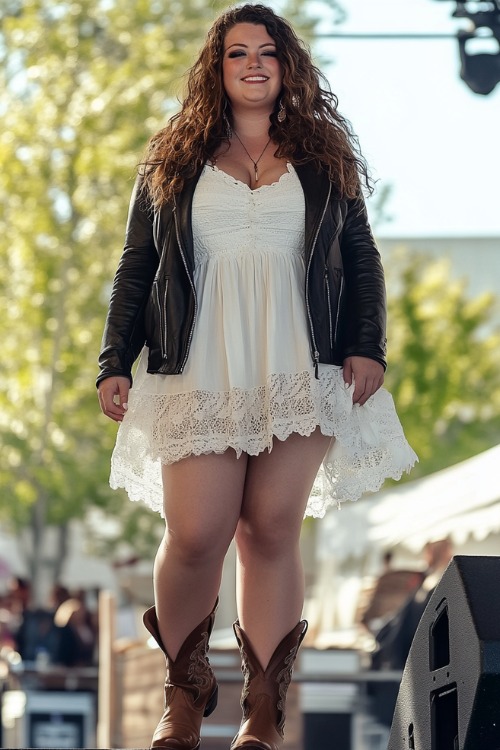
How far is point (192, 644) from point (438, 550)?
6.85 metres

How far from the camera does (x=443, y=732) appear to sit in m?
3.25

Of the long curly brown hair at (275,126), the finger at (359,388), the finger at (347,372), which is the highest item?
the long curly brown hair at (275,126)

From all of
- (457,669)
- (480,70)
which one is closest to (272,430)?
(457,669)

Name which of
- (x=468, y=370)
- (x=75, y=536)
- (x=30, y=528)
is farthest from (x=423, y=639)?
(x=75, y=536)

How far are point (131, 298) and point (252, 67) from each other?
27.9 inches

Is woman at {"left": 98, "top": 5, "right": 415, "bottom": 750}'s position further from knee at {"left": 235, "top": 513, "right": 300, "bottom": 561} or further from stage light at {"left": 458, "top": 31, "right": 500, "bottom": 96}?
Result: stage light at {"left": 458, "top": 31, "right": 500, "bottom": 96}

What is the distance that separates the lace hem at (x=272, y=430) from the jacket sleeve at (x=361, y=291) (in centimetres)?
10

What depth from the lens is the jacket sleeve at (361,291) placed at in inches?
146

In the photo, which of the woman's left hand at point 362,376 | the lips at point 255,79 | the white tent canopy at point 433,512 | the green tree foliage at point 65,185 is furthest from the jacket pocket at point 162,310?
the green tree foliage at point 65,185

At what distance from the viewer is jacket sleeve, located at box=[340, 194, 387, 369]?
→ 371cm

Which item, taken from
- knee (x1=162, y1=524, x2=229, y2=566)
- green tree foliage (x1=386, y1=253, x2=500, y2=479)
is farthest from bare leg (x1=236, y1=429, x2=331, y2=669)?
green tree foliage (x1=386, y1=253, x2=500, y2=479)

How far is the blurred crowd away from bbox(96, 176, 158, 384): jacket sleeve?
32.9 ft

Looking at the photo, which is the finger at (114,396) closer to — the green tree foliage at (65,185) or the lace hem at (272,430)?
the lace hem at (272,430)

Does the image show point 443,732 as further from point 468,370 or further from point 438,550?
point 468,370
